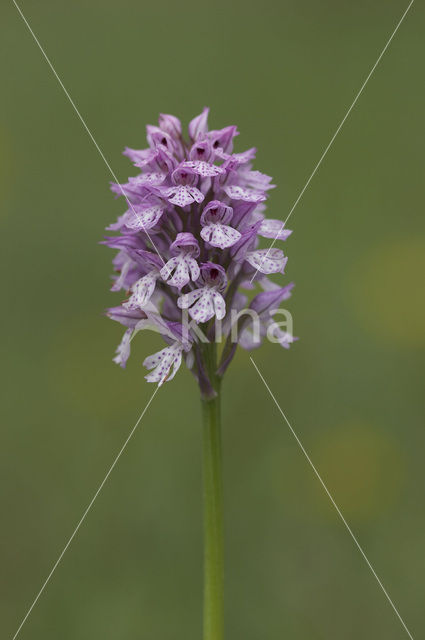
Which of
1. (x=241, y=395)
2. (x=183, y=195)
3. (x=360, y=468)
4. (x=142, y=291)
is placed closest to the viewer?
(x=183, y=195)

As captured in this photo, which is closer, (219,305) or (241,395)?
(219,305)

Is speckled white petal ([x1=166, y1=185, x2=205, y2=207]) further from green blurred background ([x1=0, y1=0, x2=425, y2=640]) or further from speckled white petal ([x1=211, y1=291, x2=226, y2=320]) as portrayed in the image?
green blurred background ([x1=0, y1=0, x2=425, y2=640])

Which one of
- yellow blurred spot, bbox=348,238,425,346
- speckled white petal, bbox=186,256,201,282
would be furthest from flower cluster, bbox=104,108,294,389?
yellow blurred spot, bbox=348,238,425,346

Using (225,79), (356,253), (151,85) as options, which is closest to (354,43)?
(225,79)

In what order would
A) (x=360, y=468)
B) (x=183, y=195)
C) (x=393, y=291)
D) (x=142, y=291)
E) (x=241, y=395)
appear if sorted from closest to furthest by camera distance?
(x=183, y=195)
(x=142, y=291)
(x=360, y=468)
(x=241, y=395)
(x=393, y=291)

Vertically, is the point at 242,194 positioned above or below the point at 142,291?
above

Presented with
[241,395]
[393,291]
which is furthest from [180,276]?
[393,291]

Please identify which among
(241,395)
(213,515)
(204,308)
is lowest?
(213,515)

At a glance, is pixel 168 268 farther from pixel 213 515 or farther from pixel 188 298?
pixel 213 515
